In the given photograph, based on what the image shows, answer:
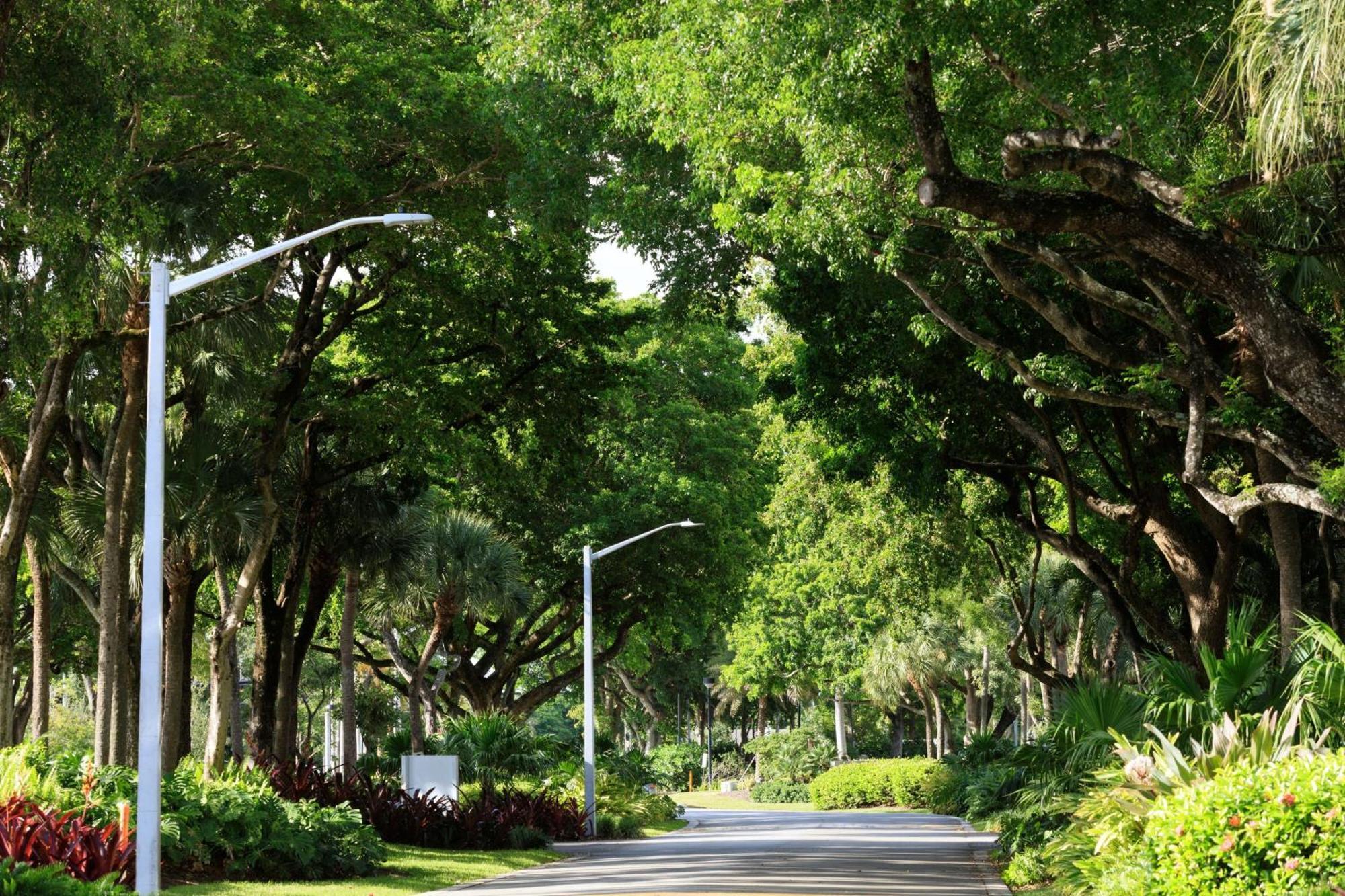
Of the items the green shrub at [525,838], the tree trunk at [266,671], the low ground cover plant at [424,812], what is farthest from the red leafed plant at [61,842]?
the green shrub at [525,838]

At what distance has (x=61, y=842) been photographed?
13.8 metres

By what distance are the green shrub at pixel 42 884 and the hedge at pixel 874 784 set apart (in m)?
37.1

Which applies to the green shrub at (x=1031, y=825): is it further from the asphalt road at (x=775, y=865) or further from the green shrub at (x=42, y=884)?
the green shrub at (x=42, y=884)

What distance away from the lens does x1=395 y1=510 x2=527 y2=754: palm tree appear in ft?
120

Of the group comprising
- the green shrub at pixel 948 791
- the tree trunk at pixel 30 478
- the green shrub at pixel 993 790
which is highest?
the tree trunk at pixel 30 478

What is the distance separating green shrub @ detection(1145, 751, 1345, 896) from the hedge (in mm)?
34609

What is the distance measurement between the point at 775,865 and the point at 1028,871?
447 centimetres

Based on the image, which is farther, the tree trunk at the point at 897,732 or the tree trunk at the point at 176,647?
the tree trunk at the point at 897,732

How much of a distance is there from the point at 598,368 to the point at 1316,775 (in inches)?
711

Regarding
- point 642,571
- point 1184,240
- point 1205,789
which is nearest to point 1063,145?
point 1184,240

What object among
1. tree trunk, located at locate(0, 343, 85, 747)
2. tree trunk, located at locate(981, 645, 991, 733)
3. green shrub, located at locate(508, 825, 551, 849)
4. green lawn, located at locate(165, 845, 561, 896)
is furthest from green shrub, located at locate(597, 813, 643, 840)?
tree trunk, located at locate(981, 645, 991, 733)

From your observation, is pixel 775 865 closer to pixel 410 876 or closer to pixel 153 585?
pixel 410 876

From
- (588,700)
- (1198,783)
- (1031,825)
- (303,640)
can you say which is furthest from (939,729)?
(1198,783)

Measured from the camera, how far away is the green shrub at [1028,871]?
17.0 meters
